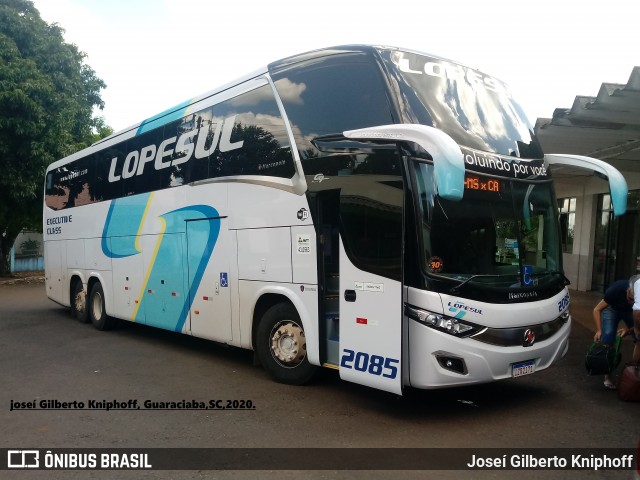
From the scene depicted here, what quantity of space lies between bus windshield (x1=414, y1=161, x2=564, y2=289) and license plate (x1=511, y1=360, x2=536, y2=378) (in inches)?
31.1

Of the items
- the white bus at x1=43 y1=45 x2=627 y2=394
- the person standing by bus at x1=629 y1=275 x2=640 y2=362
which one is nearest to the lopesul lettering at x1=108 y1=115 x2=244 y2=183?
the white bus at x1=43 y1=45 x2=627 y2=394

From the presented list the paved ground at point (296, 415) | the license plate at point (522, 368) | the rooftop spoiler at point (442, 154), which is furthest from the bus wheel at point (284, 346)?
the rooftop spoiler at point (442, 154)

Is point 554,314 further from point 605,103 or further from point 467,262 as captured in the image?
point 605,103

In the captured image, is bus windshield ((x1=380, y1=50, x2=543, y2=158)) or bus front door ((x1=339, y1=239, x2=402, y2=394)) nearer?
bus front door ((x1=339, y1=239, x2=402, y2=394))

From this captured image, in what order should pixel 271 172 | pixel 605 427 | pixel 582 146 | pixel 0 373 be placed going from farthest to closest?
pixel 582 146 < pixel 0 373 < pixel 271 172 < pixel 605 427

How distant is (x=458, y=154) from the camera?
453 cm

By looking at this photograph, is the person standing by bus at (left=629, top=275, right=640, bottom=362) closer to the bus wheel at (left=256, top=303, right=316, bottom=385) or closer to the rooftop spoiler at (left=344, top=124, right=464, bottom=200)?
the rooftop spoiler at (left=344, top=124, right=464, bottom=200)

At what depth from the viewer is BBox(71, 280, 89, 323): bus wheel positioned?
486 inches

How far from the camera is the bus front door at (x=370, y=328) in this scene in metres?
5.33

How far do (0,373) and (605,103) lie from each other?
10050mm

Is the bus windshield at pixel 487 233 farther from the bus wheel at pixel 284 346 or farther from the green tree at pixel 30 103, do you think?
the green tree at pixel 30 103

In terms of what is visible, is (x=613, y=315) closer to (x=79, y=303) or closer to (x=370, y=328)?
(x=370, y=328)

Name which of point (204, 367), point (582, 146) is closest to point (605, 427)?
point (204, 367)

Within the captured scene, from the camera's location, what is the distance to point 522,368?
5.60m
